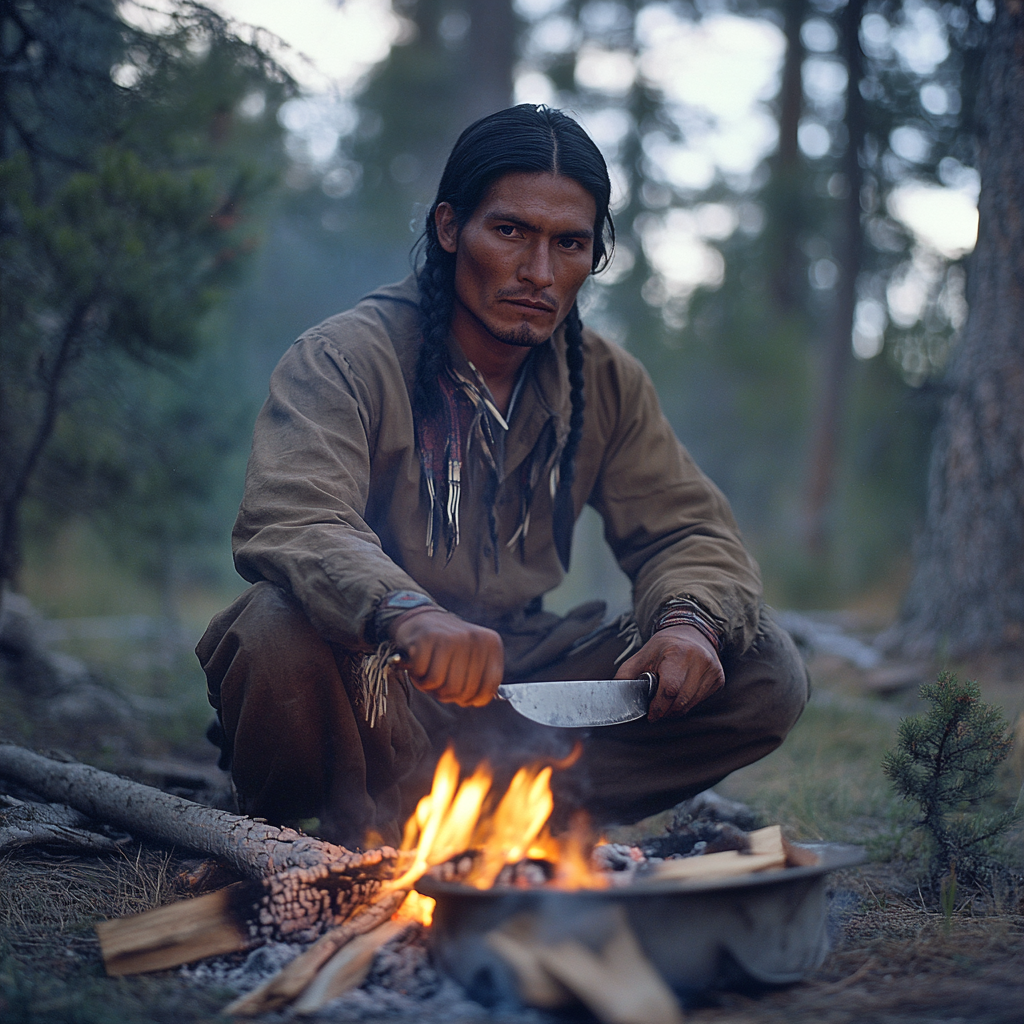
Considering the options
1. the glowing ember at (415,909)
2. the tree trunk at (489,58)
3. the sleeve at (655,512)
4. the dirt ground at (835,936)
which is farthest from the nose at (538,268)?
the tree trunk at (489,58)

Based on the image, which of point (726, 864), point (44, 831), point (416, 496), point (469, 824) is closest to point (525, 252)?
point (416, 496)

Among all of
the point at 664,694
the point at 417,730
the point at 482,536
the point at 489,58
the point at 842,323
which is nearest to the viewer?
the point at 664,694

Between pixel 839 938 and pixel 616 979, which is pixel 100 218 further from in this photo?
pixel 839 938

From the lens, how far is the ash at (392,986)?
1419 mm

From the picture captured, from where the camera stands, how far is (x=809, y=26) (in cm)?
1131

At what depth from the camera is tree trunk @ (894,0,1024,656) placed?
13.7ft

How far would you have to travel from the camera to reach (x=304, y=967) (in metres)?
1.53

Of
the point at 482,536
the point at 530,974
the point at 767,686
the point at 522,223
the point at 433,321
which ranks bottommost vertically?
the point at 530,974

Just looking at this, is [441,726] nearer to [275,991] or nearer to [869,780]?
[275,991]

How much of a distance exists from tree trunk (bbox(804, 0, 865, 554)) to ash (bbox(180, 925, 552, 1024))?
962cm

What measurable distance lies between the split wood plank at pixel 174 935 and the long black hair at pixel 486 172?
4.24ft

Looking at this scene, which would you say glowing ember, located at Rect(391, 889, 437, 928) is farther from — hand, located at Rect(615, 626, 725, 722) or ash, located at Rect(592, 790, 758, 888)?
hand, located at Rect(615, 626, 725, 722)

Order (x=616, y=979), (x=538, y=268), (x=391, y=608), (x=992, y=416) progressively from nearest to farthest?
(x=616, y=979) → (x=391, y=608) → (x=538, y=268) → (x=992, y=416)

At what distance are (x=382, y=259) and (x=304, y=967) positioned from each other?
479 inches
